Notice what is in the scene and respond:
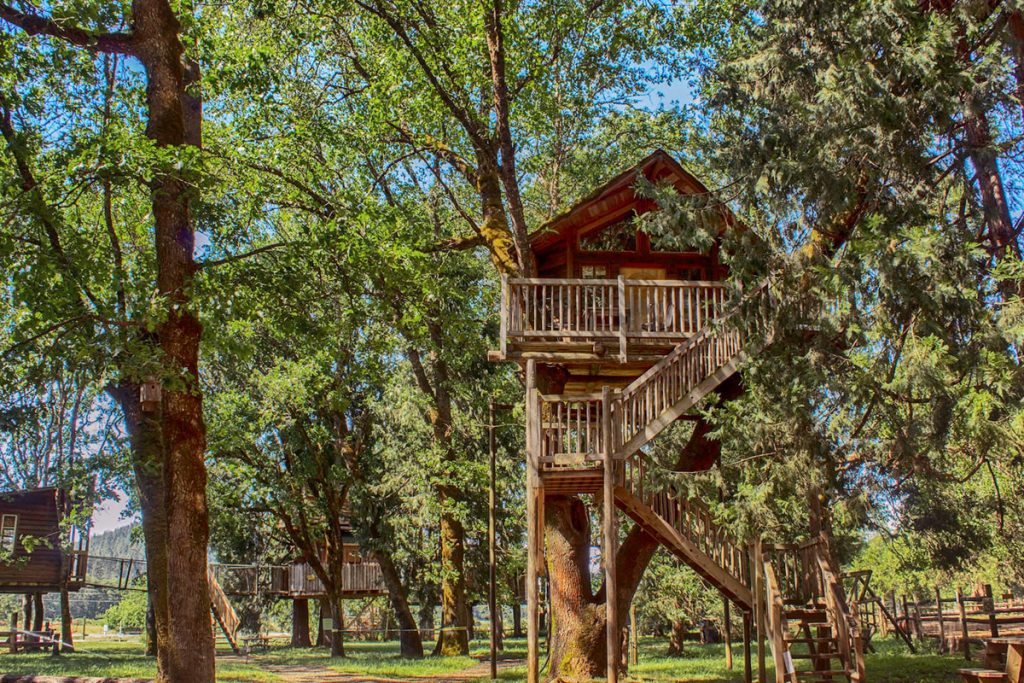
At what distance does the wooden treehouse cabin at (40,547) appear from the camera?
32.2 m

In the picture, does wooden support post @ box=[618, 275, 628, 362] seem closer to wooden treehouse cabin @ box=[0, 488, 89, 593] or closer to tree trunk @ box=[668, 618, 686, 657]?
tree trunk @ box=[668, 618, 686, 657]

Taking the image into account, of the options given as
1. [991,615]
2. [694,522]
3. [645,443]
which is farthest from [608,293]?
[991,615]

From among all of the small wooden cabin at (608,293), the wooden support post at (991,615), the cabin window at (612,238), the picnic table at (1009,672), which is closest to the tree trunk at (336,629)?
the small wooden cabin at (608,293)

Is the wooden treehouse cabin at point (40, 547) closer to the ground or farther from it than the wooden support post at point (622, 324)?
closer to the ground

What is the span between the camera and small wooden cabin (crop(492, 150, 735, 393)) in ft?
51.6

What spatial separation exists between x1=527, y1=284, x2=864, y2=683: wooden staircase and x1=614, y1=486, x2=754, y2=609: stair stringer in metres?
0.02

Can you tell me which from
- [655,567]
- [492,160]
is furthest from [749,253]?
[655,567]

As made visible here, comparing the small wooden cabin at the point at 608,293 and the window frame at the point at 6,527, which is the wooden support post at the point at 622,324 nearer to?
the small wooden cabin at the point at 608,293

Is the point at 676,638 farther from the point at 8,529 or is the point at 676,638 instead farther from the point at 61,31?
the point at 8,529

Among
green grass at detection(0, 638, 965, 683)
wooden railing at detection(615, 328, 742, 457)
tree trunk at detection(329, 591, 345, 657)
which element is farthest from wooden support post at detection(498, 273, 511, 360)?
tree trunk at detection(329, 591, 345, 657)

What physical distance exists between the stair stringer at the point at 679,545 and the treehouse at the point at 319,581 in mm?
21818

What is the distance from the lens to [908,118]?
11266 mm

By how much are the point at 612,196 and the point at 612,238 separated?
50.9 inches

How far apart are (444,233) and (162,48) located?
41.0 feet
